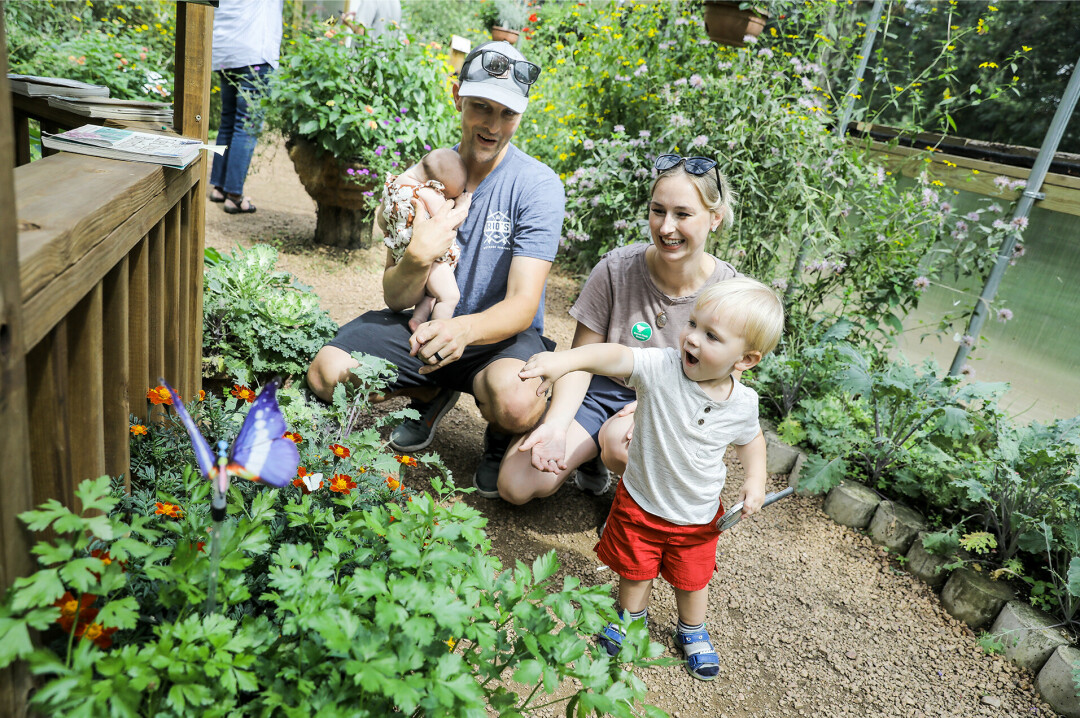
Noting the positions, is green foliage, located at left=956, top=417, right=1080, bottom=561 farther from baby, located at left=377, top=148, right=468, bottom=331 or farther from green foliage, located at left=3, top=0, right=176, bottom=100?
green foliage, located at left=3, top=0, right=176, bottom=100

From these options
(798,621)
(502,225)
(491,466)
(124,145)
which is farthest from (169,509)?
(798,621)

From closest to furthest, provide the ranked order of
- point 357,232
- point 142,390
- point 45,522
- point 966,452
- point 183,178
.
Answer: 1. point 45,522
2. point 142,390
3. point 183,178
4. point 966,452
5. point 357,232

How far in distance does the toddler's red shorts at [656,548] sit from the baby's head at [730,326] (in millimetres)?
477

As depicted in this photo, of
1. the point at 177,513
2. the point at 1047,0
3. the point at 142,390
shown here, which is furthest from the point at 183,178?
the point at 1047,0

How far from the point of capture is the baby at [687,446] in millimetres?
1781

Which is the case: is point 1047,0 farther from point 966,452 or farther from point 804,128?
point 966,452

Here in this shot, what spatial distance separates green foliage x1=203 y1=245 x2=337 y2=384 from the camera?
2506 mm

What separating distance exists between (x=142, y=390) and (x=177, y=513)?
0.52 metres

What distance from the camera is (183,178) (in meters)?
1.78

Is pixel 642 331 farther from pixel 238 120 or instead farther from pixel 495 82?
pixel 238 120

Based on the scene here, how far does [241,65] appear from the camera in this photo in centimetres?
469

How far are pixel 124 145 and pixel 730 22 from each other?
374 centimetres

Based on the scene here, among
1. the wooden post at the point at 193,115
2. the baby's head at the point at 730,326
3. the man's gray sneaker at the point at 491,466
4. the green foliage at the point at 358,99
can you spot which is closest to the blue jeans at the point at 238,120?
the green foliage at the point at 358,99

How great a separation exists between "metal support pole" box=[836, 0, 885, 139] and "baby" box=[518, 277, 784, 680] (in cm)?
267
